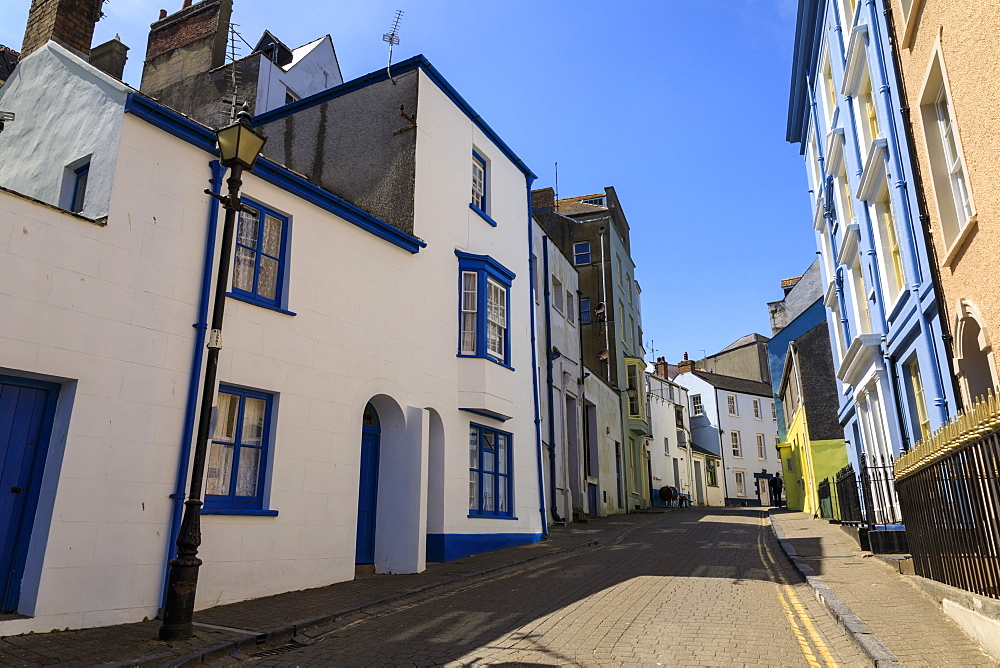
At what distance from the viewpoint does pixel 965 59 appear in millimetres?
8211

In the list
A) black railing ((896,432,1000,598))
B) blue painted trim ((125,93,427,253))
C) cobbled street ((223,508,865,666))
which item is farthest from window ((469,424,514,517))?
black railing ((896,432,1000,598))

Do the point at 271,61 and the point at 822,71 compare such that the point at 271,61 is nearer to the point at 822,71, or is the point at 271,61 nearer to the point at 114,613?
the point at 822,71

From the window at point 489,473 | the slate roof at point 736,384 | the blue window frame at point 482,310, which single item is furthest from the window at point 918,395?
the slate roof at point 736,384

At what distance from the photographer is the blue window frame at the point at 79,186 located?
353 inches

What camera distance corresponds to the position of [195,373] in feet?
27.6

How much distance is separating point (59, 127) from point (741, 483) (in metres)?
51.7

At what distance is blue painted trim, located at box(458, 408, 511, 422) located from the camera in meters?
13.7

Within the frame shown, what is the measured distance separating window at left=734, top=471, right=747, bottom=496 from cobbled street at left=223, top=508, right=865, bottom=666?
143 ft

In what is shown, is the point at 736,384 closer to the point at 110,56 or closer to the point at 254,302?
the point at 110,56

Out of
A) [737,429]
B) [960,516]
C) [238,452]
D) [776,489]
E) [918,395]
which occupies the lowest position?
[960,516]

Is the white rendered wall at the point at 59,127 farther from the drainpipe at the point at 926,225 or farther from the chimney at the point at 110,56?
the drainpipe at the point at 926,225

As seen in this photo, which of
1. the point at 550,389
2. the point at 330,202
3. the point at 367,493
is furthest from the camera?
the point at 550,389

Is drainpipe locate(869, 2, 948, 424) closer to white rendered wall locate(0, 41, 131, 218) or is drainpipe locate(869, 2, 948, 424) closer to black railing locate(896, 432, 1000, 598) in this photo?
black railing locate(896, 432, 1000, 598)

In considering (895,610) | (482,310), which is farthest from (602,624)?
(482,310)
